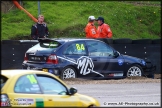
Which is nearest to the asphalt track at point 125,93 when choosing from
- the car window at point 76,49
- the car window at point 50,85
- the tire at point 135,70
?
the tire at point 135,70

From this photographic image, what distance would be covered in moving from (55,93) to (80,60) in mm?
8883

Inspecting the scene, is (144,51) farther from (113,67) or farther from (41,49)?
(41,49)

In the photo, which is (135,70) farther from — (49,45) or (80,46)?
(49,45)

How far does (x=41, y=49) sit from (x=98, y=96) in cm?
393

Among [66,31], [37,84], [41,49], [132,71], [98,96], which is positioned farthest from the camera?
[66,31]

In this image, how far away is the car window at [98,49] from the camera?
1936cm

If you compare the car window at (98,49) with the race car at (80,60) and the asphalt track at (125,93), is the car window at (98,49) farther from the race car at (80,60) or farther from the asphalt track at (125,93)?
the asphalt track at (125,93)

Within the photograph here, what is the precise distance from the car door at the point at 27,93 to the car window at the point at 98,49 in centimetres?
962

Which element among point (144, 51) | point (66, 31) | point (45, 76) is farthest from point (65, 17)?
point (45, 76)

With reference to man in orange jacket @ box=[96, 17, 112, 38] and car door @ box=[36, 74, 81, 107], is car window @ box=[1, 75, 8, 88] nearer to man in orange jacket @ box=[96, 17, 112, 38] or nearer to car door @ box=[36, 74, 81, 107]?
car door @ box=[36, 74, 81, 107]

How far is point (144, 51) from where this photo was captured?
22469mm

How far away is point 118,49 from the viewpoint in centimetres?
2194

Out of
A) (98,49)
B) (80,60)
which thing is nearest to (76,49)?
(80,60)

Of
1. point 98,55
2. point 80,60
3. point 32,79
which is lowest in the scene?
point 32,79
